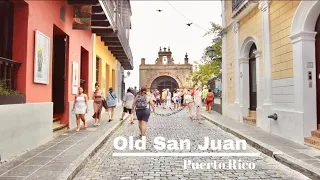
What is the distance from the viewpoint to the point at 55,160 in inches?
228

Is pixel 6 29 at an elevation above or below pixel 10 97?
above

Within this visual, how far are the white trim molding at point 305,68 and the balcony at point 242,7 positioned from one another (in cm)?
333

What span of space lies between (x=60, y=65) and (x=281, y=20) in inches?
277

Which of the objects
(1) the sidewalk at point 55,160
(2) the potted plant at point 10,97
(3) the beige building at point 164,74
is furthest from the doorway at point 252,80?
(3) the beige building at point 164,74

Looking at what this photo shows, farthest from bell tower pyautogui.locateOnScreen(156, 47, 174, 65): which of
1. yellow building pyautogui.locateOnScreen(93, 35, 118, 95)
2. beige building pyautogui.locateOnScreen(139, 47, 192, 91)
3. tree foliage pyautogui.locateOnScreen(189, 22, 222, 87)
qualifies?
yellow building pyautogui.locateOnScreen(93, 35, 118, 95)

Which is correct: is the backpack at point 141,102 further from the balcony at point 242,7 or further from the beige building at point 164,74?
the beige building at point 164,74

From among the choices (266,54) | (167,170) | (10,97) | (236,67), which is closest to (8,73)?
(10,97)

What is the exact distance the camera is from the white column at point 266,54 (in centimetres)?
977

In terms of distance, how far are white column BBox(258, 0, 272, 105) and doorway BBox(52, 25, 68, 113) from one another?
6.54m

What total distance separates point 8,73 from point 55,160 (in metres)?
2.22

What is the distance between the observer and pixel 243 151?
725 cm

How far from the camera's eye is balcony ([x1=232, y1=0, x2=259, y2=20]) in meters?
11.2

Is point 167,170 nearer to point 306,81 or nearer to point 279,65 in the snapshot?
point 306,81

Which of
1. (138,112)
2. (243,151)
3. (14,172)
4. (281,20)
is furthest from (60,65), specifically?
(281,20)
